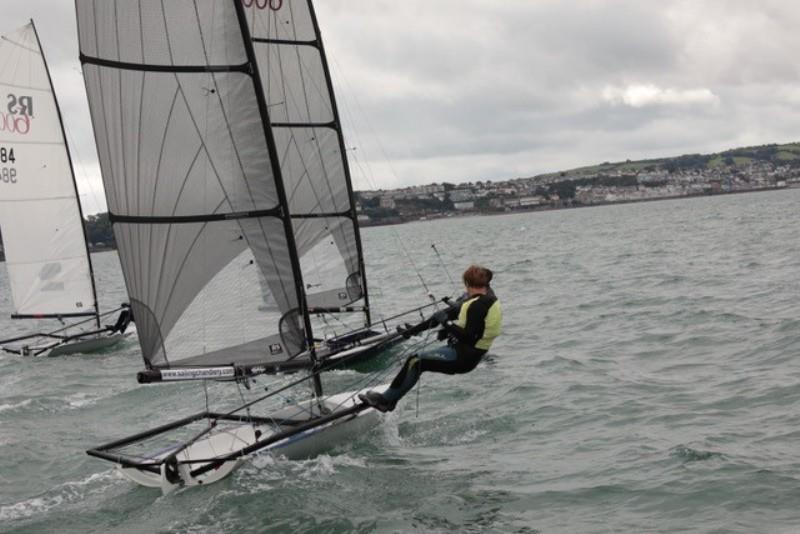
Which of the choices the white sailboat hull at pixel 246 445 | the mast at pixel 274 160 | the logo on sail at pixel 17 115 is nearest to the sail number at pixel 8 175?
the logo on sail at pixel 17 115

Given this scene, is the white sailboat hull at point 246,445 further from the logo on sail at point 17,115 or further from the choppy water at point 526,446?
the logo on sail at point 17,115

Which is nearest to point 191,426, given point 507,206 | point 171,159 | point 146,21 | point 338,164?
point 171,159

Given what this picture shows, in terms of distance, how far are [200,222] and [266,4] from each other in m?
8.35

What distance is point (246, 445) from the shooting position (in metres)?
9.20

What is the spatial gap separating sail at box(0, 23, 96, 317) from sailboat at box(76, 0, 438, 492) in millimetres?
12771

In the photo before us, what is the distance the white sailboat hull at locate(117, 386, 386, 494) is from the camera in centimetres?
871

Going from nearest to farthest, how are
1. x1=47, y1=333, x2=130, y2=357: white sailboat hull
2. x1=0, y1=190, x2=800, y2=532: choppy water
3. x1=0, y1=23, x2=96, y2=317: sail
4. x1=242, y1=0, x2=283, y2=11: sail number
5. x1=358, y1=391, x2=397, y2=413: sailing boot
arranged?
x1=0, y1=190, x2=800, y2=532: choppy water
x1=358, y1=391, x2=397, y2=413: sailing boot
x1=242, y1=0, x2=283, y2=11: sail number
x1=47, y1=333, x2=130, y2=357: white sailboat hull
x1=0, y1=23, x2=96, y2=317: sail

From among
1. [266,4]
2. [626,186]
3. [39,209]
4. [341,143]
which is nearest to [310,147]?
[341,143]

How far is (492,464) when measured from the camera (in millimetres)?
9078

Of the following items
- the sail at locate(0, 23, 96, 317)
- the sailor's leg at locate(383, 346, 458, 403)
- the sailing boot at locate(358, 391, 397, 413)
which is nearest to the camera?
the sailor's leg at locate(383, 346, 458, 403)

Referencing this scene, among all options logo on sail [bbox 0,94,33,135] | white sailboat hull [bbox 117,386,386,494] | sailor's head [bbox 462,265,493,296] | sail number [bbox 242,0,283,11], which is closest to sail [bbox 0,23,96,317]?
logo on sail [bbox 0,94,33,135]

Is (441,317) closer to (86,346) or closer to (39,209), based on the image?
(86,346)

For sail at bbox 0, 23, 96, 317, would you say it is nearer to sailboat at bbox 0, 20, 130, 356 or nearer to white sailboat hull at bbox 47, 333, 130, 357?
sailboat at bbox 0, 20, 130, 356

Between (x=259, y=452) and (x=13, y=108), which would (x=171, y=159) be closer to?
(x=259, y=452)
